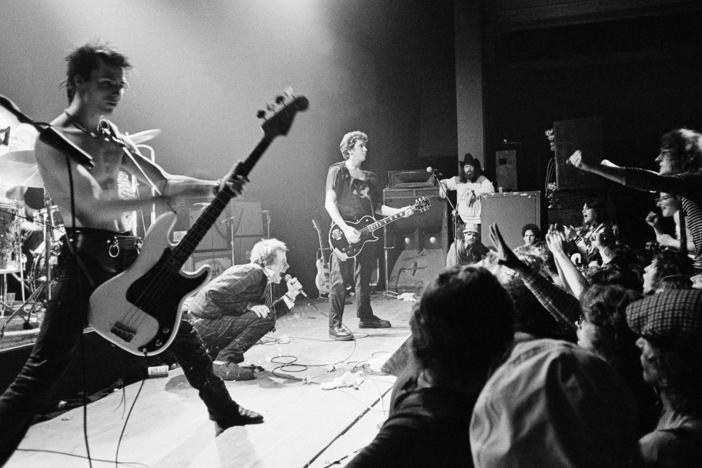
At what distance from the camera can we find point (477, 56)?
8.52m

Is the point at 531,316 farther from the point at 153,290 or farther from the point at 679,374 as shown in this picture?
the point at 153,290

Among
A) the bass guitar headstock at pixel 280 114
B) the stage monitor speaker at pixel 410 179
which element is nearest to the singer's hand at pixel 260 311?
the bass guitar headstock at pixel 280 114

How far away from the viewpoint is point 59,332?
6.81 feet

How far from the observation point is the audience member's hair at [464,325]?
3.19 feet

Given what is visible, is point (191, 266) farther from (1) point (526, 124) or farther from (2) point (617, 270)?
(1) point (526, 124)

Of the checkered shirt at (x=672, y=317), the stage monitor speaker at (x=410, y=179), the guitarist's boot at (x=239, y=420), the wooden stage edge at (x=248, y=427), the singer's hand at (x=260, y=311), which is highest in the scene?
the stage monitor speaker at (x=410, y=179)

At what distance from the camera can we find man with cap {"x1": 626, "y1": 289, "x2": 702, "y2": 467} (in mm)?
1012

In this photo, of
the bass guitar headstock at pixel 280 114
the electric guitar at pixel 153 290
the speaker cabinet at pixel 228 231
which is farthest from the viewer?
the speaker cabinet at pixel 228 231

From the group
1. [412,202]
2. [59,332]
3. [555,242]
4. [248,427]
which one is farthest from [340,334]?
[412,202]

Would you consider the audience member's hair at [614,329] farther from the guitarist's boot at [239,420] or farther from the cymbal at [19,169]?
the cymbal at [19,169]

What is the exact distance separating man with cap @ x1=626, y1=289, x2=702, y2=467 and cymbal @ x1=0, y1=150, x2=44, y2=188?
291cm

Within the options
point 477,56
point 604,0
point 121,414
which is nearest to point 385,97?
point 477,56

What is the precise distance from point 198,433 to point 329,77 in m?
7.29

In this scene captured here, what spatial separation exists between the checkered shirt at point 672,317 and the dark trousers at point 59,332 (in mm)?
1992
